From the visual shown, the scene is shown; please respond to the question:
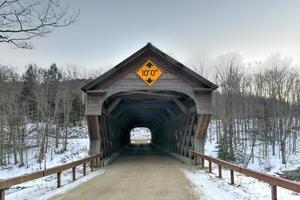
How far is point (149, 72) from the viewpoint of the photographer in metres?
13.4

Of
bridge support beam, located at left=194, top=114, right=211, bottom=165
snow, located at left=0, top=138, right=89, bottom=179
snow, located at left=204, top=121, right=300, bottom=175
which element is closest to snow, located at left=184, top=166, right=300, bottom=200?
bridge support beam, located at left=194, top=114, right=211, bottom=165

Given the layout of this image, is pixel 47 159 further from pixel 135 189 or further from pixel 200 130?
pixel 135 189

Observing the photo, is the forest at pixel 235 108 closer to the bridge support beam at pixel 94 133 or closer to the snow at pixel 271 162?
the snow at pixel 271 162

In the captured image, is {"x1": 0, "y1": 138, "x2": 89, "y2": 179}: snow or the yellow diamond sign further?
{"x1": 0, "y1": 138, "x2": 89, "y2": 179}: snow

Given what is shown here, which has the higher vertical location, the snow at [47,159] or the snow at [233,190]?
the snow at [233,190]

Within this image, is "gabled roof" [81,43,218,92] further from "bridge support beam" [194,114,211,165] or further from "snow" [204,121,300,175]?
"snow" [204,121,300,175]

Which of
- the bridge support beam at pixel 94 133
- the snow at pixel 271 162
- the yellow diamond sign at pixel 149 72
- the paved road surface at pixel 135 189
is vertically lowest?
the snow at pixel 271 162

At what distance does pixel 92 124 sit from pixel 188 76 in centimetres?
441

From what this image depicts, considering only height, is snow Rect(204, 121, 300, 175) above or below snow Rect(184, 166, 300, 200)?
below

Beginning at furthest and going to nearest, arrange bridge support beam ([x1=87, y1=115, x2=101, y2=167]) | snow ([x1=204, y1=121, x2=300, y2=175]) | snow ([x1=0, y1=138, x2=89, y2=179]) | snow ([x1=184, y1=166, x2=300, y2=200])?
snow ([x1=204, y1=121, x2=300, y2=175])
snow ([x1=0, y1=138, x2=89, y2=179])
bridge support beam ([x1=87, y1=115, x2=101, y2=167])
snow ([x1=184, y1=166, x2=300, y2=200])

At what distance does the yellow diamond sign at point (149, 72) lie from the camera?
43.7 feet

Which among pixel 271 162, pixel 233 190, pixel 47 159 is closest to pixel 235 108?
pixel 271 162

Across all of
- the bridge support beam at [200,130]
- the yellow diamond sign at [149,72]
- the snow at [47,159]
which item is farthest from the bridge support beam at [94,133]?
the snow at [47,159]

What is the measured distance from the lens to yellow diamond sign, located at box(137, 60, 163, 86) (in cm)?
1332
